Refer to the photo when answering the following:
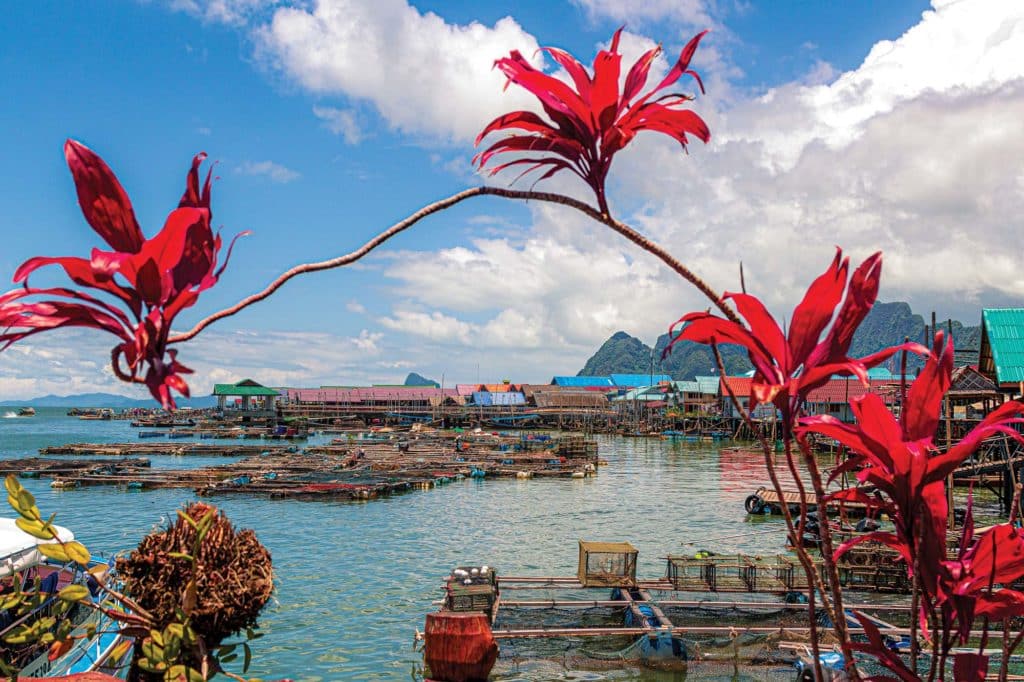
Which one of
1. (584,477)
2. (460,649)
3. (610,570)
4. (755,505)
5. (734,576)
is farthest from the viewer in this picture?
(584,477)

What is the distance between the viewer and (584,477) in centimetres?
4097

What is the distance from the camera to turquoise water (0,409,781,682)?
1334cm

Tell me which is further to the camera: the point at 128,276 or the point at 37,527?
the point at 37,527

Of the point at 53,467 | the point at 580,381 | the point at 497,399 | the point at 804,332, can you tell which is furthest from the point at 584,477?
the point at 580,381

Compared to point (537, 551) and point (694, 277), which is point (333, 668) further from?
point (694, 277)

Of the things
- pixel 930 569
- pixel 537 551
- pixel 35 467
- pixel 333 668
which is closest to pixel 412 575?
pixel 537 551

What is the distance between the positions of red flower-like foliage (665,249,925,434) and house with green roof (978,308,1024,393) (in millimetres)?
25223

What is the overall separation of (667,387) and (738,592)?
68153 mm

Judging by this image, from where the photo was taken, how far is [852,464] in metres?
1.74

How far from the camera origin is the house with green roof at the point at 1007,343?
22922mm

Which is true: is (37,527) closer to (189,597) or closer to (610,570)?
(189,597)

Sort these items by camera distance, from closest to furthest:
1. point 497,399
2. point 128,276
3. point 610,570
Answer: point 128,276 < point 610,570 < point 497,399

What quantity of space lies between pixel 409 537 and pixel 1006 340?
67.4 feet

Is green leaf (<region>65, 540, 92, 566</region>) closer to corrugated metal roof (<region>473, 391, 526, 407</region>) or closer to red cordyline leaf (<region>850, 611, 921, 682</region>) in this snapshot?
red cordyline leaf (<region>850, 611, 921, 682</region>)
